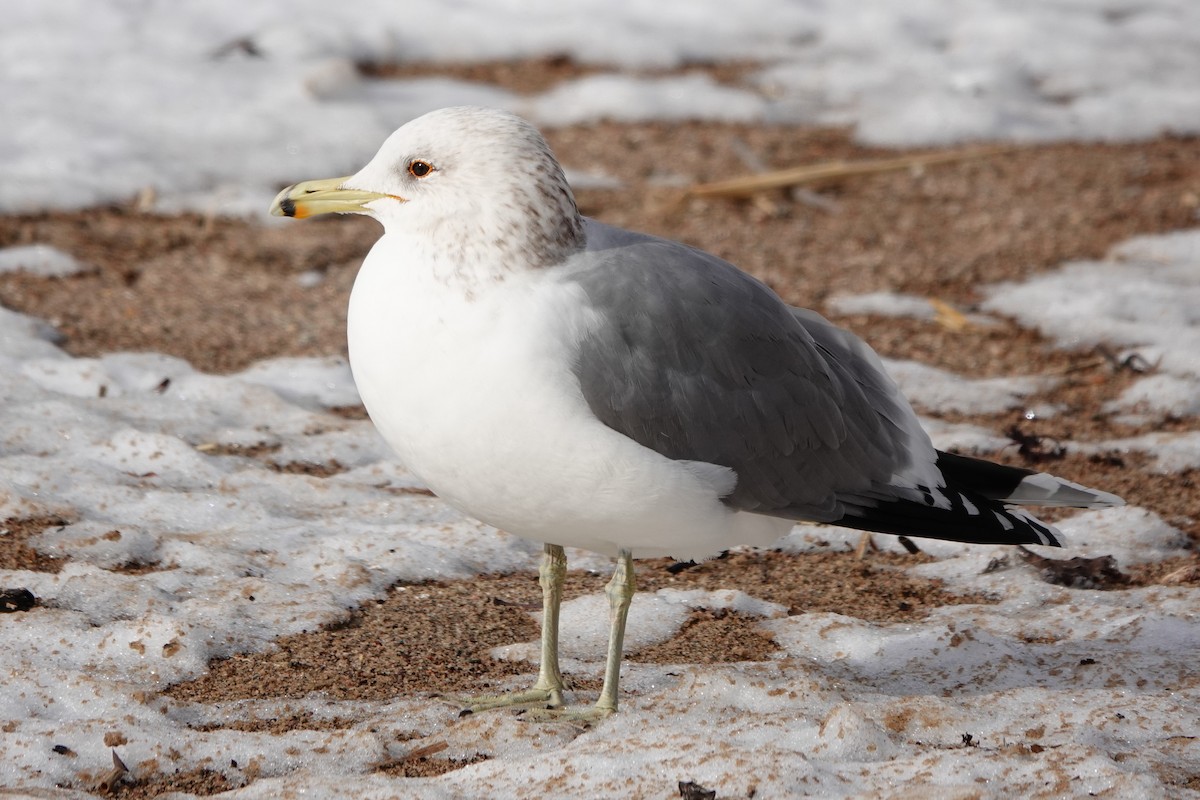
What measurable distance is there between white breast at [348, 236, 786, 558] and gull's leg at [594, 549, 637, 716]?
0.25 m

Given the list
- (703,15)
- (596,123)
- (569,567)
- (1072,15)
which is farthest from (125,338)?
(1072,15)

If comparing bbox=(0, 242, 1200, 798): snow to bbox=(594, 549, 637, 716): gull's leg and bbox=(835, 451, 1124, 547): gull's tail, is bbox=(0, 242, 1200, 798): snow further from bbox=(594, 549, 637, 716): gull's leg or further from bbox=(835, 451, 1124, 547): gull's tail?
bbox=(835, 451, 1124, 547): gull's tail

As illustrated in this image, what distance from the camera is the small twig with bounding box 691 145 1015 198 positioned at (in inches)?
326

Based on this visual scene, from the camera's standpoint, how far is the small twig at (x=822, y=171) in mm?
8281

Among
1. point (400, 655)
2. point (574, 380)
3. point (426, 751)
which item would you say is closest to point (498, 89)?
point (400, 655)

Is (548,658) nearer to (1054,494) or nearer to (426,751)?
(426,751)

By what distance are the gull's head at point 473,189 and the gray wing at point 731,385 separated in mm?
140

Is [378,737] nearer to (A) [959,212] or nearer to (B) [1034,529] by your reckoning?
(B) [1034,529]

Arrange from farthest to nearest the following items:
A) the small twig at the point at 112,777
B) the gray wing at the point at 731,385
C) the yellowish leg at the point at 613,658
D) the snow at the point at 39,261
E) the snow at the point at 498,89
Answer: the snow at the point at 498,89
the snow at the point at 39,261
the yellowish leg at the point at 613,658
the gray wing at the point at 731,385
the small twig at the point at 112,777

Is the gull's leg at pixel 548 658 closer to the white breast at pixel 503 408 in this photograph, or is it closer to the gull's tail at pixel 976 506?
the white breast at pixel 503 408


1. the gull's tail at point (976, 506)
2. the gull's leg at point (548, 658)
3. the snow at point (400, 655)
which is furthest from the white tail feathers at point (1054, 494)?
the gull's leg at point (548, 658)

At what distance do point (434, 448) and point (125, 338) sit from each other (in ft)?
11.3

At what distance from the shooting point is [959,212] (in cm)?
828

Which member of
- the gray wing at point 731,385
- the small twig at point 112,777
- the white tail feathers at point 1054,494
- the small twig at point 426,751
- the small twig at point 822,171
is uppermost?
the small twig at point 822,171
